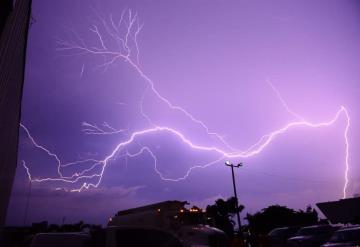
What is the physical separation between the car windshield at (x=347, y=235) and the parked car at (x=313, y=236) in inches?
161

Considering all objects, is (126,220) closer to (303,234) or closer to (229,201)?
(303,234)

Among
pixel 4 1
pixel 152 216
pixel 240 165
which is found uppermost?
pixel 240 165

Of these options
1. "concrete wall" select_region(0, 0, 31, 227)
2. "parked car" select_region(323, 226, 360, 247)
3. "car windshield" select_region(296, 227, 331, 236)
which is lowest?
"parked car" select_region(323, 226, 360, 247)

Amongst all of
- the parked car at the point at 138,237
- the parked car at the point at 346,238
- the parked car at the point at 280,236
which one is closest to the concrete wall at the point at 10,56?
the parked car at the point at 138,237

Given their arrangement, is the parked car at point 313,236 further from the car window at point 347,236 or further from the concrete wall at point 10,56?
the concrete wall at point 10,56

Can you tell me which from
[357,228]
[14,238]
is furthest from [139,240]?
[14,238]

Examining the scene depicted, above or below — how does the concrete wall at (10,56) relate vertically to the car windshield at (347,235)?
above

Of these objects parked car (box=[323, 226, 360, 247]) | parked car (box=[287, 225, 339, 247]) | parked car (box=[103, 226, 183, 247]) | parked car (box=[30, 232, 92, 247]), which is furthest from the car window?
parked car (box=[30, 232, 92, 247])

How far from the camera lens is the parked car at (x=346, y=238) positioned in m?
9.30

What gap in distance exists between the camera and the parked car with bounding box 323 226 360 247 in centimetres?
930

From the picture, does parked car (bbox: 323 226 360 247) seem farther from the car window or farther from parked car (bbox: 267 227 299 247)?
parked car (bbox: 267 227 299 247)

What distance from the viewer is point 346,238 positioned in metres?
9.68

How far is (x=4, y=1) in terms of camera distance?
15.1 feet

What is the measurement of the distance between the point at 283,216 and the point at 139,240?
144 feet
